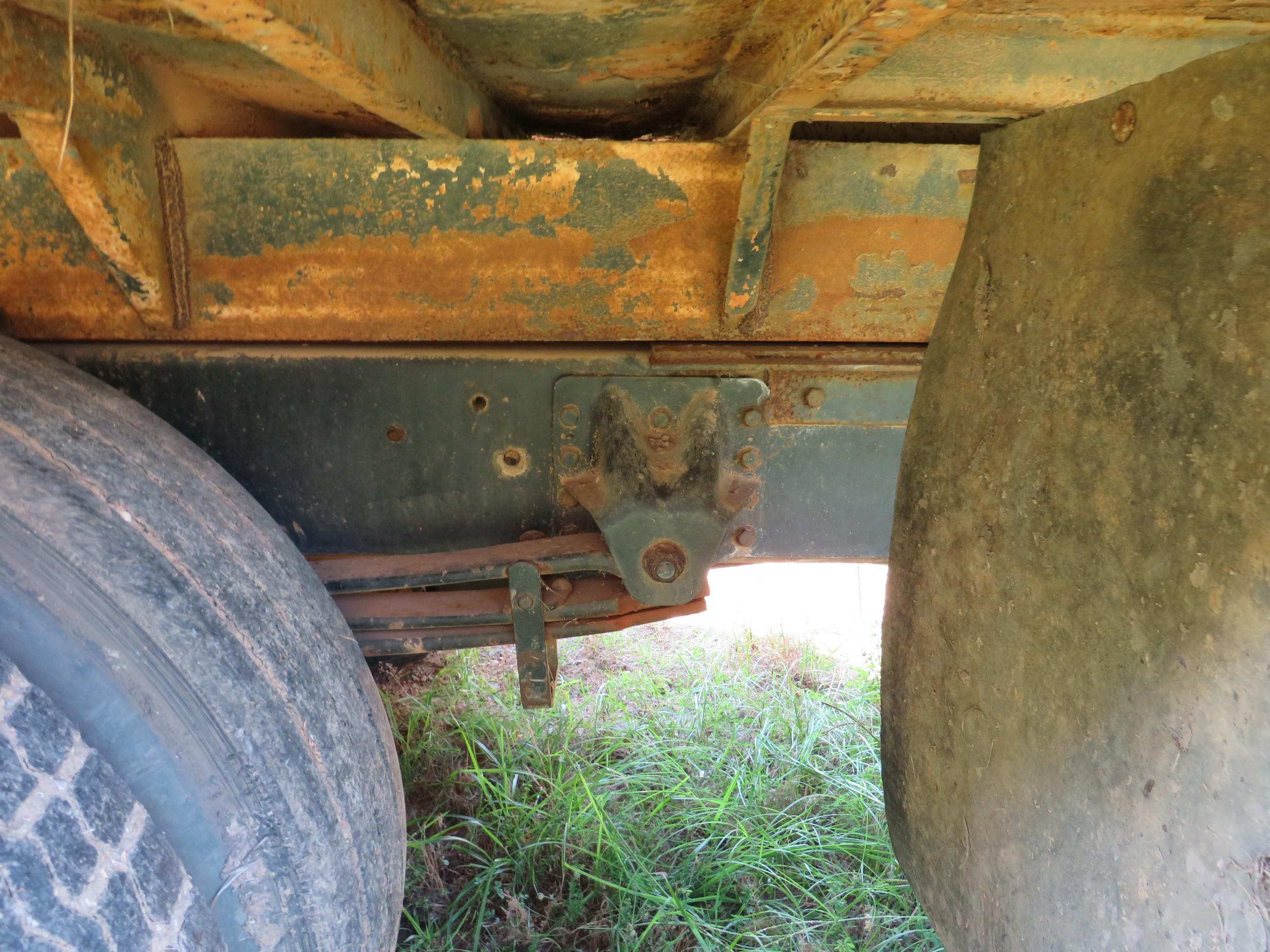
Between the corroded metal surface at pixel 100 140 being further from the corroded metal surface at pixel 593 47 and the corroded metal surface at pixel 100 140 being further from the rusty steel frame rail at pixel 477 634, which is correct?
the rusty steel frame rail at pixel 477 634

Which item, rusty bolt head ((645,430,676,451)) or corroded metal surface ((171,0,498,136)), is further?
rusty bolt head ((645,430,676,451))

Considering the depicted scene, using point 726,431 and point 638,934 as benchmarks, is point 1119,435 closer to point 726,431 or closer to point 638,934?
point 726,431

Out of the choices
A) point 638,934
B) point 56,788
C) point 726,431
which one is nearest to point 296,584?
point 56,788

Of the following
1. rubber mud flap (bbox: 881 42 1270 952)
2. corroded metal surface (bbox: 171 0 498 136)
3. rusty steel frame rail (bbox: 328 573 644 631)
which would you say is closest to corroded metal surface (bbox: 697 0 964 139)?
rubber mud flap (bbox: 881 42 1270 952)

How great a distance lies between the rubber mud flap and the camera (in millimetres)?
591

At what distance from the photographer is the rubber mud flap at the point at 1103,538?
0.59 m

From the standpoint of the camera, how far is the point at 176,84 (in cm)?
102

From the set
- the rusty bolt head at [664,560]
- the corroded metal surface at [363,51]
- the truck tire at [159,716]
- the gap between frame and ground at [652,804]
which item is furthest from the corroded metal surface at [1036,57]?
the gap between frame and ground at [652,804]

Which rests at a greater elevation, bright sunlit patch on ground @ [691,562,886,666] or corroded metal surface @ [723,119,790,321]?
bright sunlit patch on ground @ [691,562,886,666]

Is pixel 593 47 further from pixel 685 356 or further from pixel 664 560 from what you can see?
pixel 664 560

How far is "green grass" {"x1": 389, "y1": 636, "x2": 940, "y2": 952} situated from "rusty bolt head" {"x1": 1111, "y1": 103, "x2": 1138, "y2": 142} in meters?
1.52

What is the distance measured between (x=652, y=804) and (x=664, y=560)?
1.06m

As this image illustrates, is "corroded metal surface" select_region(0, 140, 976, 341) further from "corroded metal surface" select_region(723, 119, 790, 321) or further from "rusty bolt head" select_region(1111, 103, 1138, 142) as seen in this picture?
"rusty bolt head" select_region(1111, 103, 1138, 142)

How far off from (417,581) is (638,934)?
3.05 feet
